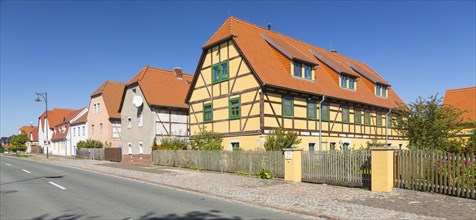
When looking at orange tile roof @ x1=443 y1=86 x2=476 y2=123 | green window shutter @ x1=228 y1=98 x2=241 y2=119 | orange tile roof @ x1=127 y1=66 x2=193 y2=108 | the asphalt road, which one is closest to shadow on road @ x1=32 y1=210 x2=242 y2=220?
the asphalt road

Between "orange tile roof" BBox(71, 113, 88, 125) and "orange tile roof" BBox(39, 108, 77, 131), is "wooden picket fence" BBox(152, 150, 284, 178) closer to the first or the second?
"orange tile roof" BBox(71, 113, 88, 125)

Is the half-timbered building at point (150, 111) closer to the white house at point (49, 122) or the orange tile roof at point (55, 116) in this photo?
the white house at point (49, 122)

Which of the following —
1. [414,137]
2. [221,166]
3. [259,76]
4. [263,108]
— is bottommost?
[221,166]

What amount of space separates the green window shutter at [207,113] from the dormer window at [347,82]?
11.0m

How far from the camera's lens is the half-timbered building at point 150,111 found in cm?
3353

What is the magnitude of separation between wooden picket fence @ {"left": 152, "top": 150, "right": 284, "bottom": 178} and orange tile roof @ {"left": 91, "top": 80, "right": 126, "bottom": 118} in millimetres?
17799

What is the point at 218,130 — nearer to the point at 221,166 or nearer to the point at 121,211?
the point at 221,166

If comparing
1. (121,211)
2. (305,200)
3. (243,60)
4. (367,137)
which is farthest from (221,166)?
(367,137)

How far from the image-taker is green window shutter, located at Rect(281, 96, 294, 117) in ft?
79.2

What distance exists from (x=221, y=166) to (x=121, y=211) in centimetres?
1237

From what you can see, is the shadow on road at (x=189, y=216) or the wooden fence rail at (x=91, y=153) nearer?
the shadow on road at (x=189, y=216)

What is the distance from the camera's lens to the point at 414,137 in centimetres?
1800

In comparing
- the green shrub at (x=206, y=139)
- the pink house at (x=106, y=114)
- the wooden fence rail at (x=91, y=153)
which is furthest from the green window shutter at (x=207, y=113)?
the pink house at (x=106, y=114)

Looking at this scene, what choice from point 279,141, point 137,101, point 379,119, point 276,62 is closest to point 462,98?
point 379,119
